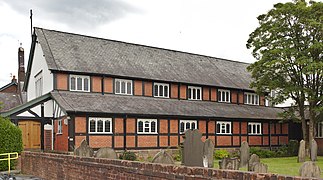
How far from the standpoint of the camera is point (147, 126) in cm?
2970

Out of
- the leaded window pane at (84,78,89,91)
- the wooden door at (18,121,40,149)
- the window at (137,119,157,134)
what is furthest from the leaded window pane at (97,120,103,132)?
the wooden door at (18,121,40,149)

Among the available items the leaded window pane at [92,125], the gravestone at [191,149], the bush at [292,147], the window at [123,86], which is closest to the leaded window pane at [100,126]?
the leaded window pane at [92,125]

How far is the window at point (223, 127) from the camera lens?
33.9 meters

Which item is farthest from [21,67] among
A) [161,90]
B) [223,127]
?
[223,127]

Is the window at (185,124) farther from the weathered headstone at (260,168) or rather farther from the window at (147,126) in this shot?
the weathered headstone at (260,168)

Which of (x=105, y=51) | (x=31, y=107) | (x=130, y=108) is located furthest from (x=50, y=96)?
(x=105, y=51)

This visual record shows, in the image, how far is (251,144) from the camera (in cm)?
3612

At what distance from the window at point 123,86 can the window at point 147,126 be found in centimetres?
373

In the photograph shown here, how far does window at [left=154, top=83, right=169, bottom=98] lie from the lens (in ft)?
112

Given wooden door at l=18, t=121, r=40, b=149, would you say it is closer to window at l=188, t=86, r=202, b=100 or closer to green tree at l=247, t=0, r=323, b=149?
window at l=188, t=86, r=202, b=100

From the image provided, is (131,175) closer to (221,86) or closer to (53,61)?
(53,61)

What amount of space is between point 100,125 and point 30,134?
18.9 feet

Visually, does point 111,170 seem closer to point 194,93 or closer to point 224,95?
point 194,93

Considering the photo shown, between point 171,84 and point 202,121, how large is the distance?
14.6 feet
